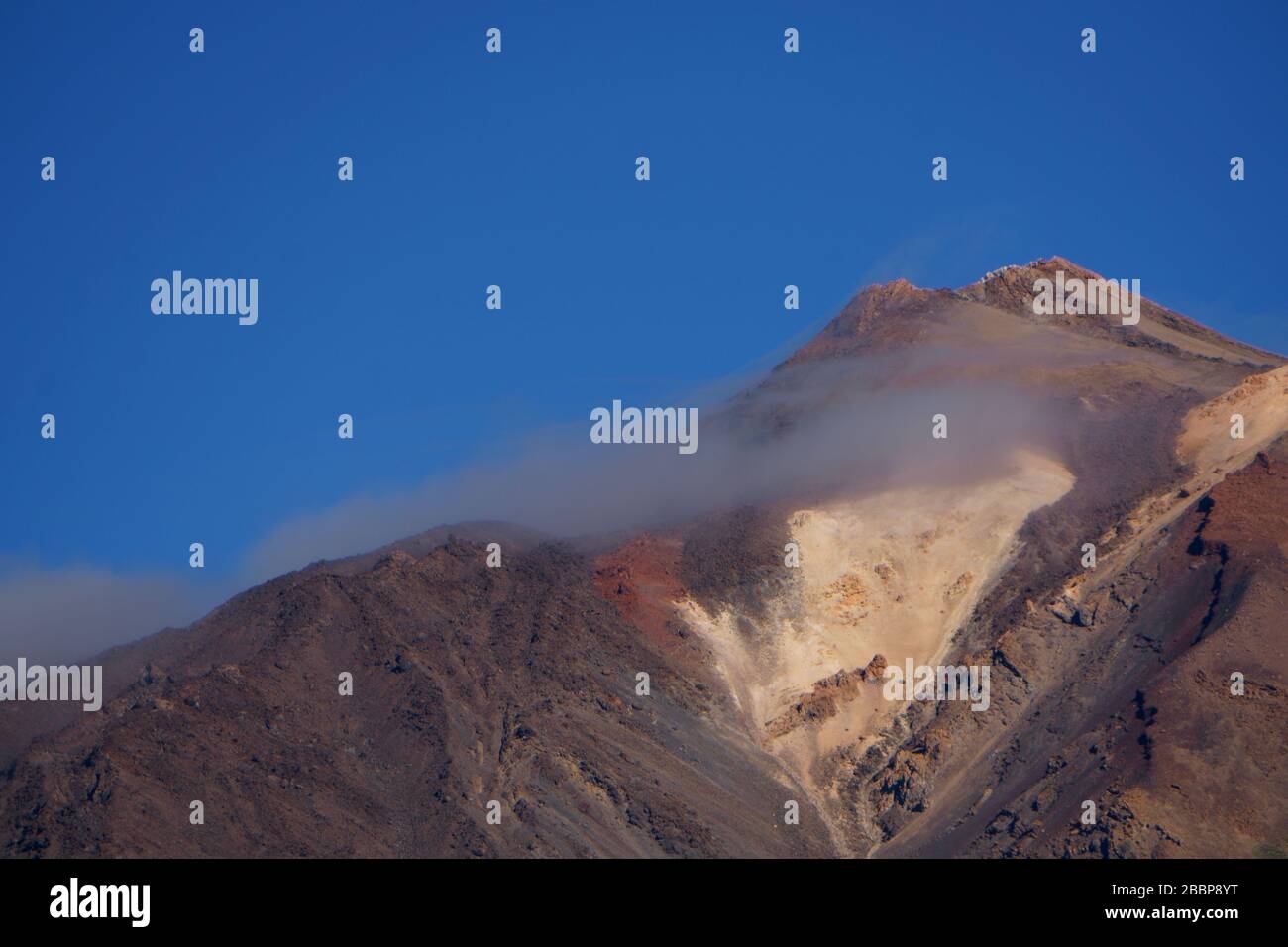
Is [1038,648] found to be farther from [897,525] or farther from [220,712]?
[220,712]

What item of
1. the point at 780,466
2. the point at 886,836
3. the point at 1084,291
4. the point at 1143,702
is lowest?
the point at 886,836

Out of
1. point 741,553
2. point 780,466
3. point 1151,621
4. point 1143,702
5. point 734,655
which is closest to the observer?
point 1143,702

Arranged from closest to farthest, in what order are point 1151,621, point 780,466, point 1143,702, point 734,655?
1. point 1143,702
2. point 1151,621
3. point 734,655
4. point 780,466

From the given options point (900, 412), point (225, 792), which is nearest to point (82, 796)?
point (225, 792)

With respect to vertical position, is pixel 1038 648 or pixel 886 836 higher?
pixel 1038 648

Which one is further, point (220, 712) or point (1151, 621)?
point (1151, 621)
